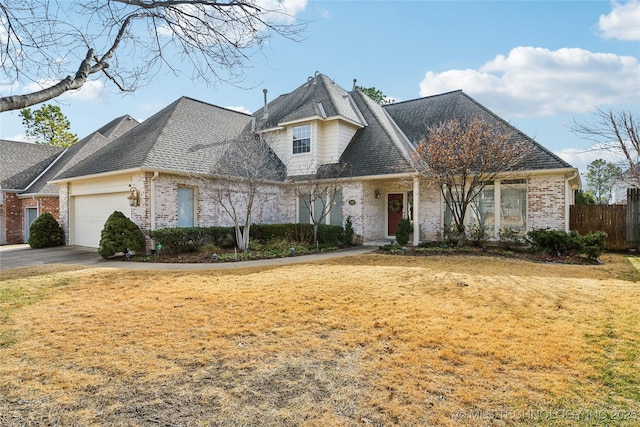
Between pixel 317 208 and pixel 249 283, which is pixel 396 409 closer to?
pixel 249 283

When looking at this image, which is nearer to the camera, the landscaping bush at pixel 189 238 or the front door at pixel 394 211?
the landscaping bush at pixel 189 238

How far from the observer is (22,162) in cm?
2153

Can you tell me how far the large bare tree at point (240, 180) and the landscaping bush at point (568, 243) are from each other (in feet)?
31.4

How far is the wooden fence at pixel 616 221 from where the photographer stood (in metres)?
13.3

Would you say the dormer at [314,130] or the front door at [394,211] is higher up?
the dormer at [314,130]

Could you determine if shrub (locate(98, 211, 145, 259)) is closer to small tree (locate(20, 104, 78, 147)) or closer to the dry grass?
the dry grass

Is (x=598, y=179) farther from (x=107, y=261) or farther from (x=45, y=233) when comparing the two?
(x=45, y=233)

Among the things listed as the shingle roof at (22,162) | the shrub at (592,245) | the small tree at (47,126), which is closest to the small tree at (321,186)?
the shrub at (592,245)

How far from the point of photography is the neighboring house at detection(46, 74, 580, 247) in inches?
498

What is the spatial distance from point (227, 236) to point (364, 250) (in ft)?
17.2

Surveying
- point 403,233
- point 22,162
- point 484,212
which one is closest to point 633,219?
point 484,212

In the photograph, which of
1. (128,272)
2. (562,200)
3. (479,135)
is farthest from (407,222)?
(128,272)

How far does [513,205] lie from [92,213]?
55.9 feet

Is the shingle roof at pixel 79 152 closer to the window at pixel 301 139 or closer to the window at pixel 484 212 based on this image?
the window at pixel 301 139
